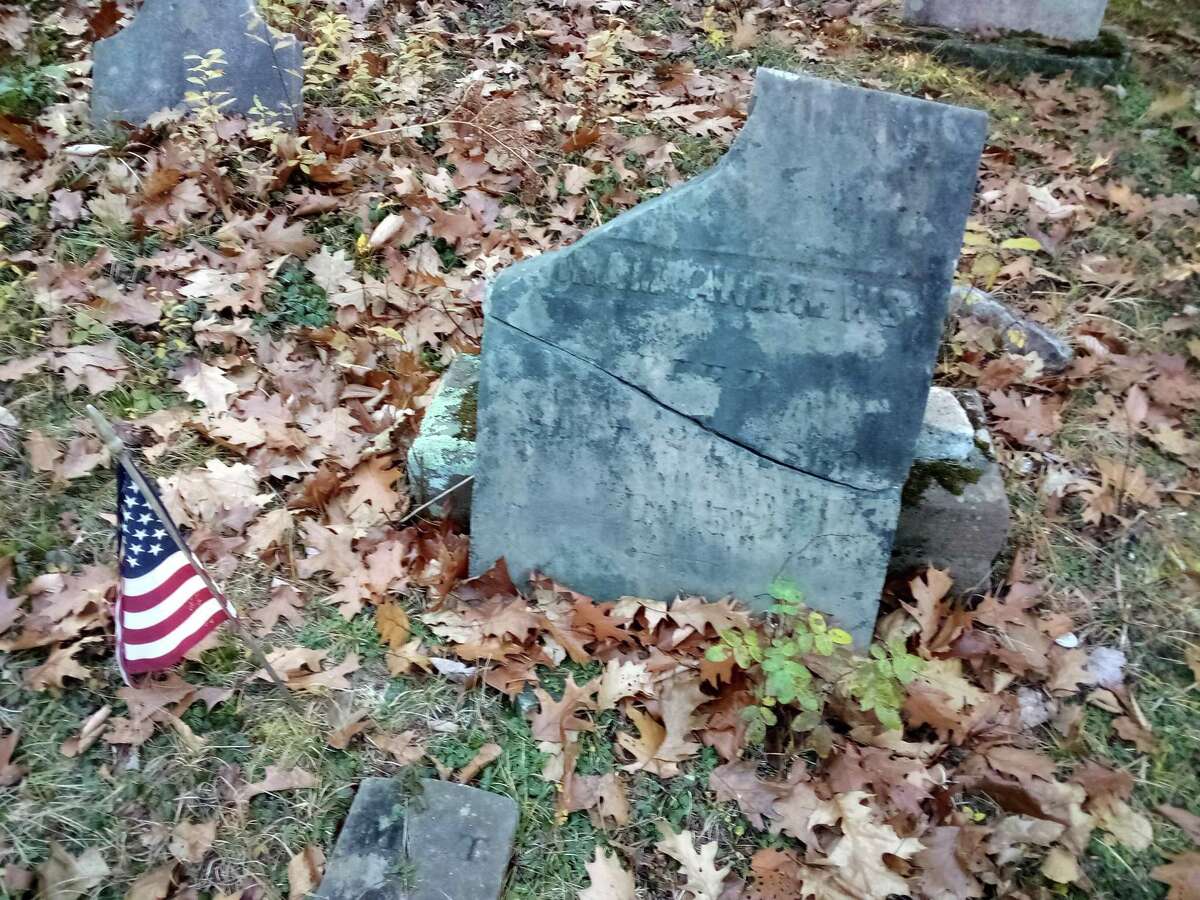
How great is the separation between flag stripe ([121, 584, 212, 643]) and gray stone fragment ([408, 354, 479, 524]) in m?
0.93

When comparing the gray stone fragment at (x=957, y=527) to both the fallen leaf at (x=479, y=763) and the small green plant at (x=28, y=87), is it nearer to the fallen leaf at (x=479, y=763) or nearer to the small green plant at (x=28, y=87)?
the fallen leaf at (x=479, y=763)

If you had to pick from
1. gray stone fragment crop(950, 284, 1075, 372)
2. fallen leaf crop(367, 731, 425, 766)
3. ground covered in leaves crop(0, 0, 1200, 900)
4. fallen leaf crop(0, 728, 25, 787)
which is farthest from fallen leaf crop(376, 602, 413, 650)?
gray stone fragment crop(950, 284, 1075, 372)

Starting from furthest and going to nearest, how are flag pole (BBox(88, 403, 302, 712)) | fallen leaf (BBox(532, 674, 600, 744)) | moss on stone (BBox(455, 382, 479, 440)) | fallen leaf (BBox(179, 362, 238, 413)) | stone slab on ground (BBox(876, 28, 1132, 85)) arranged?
stone slab on ground (BBox(876, 28, 1132, 85))
fallen leaf (BBox(179, 362, 238, 413))
moss on stone (BBox(455, 382, 479, 440))
fallen leaf (BBox(532, 674, 600, 744))
flag pole (BBox(88, 403, 302, 712))

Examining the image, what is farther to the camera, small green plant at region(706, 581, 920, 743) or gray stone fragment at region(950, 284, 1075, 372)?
gray stone fragment at region(950, 284, 1075, 372)

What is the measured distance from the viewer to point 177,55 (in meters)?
4.64

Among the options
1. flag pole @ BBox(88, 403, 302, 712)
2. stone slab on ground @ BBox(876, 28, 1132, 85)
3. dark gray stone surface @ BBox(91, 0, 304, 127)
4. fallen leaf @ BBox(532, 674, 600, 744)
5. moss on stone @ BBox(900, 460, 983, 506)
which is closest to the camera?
flag pole @ BBox(88, 403, 302, 712)

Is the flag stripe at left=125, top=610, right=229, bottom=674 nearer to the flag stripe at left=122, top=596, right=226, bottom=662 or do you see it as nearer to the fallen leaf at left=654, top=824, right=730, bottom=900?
the flag stripe at left=122, top=596, right=226, bottom=662

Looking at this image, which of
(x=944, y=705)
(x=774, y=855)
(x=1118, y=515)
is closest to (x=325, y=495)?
(x=774, y=855)

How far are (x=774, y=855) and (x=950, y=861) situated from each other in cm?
48

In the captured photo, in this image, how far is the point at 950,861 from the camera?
96.8 inches

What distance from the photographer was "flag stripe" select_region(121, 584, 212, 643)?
2342 mm

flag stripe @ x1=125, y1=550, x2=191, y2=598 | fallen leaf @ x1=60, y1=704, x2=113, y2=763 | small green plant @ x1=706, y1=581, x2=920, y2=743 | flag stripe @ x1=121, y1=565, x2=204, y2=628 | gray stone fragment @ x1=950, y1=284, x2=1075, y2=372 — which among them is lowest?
fallen leaf @ x1=60, y1=704, x2=113, y2=763

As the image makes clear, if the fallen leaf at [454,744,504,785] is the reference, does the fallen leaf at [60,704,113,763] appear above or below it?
above

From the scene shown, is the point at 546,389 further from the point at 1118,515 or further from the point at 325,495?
the point at 1118,515
